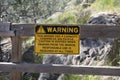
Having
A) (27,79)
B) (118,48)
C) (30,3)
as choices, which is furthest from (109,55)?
(30,3)

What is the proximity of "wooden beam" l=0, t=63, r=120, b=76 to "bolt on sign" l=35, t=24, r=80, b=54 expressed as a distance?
24cm

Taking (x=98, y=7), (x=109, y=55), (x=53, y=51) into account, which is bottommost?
(x=109, y=55)

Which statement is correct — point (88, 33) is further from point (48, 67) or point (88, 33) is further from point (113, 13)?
point (113, 13)

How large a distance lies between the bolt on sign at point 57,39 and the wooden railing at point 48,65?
5.4 inches

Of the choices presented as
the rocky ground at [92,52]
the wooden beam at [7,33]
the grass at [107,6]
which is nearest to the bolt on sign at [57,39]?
the wooden beam at [7,33]

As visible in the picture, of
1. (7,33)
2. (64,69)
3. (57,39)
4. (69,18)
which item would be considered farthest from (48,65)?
(69,18)

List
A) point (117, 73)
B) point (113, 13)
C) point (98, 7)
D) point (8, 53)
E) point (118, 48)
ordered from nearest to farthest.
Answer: point (117, 73)
point (118, 48)
point (113, 13)
point (98, 7)
point (8, 53)

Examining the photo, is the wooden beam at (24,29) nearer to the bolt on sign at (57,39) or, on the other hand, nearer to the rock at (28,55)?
the bolt on sign at (57,39)

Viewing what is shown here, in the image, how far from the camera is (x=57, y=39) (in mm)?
5023

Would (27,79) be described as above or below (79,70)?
below

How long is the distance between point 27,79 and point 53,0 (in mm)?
31699

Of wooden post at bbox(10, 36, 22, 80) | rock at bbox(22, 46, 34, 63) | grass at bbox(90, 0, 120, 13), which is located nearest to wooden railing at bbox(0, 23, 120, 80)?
→ wooden post at bbox(10, 36, 22, 80)

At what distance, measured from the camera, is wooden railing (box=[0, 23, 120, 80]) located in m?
4.95

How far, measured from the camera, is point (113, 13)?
8.73 m
